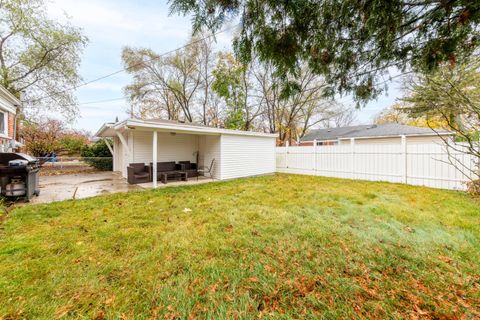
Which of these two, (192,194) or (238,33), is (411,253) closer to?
(238,33)

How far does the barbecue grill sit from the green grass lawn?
100cm

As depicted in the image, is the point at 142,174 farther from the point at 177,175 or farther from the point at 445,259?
the point at 445,259

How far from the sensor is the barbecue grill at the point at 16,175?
5027mm

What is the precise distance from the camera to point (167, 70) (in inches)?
712

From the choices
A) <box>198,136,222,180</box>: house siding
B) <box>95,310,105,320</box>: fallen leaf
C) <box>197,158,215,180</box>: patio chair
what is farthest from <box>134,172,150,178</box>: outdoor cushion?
<box>95,310,105,320</box>: fallen leaf

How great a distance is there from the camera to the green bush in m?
13.3

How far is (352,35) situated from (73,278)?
4.21 metres

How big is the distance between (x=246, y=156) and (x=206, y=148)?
6.89ft

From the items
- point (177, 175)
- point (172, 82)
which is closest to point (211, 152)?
point (177, 175)

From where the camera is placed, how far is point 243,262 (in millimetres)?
2568

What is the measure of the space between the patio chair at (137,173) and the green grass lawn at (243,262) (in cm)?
354

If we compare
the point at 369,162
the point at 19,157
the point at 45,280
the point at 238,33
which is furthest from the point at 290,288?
the point at 369,162

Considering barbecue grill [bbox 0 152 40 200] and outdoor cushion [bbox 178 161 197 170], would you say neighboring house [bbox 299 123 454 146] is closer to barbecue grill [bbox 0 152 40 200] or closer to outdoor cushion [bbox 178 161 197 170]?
outdoor cushion [bbox 178 161 197 170]

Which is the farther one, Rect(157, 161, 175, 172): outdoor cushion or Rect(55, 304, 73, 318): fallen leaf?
Rect(157, 161, 175, 172): outdoor cushion
